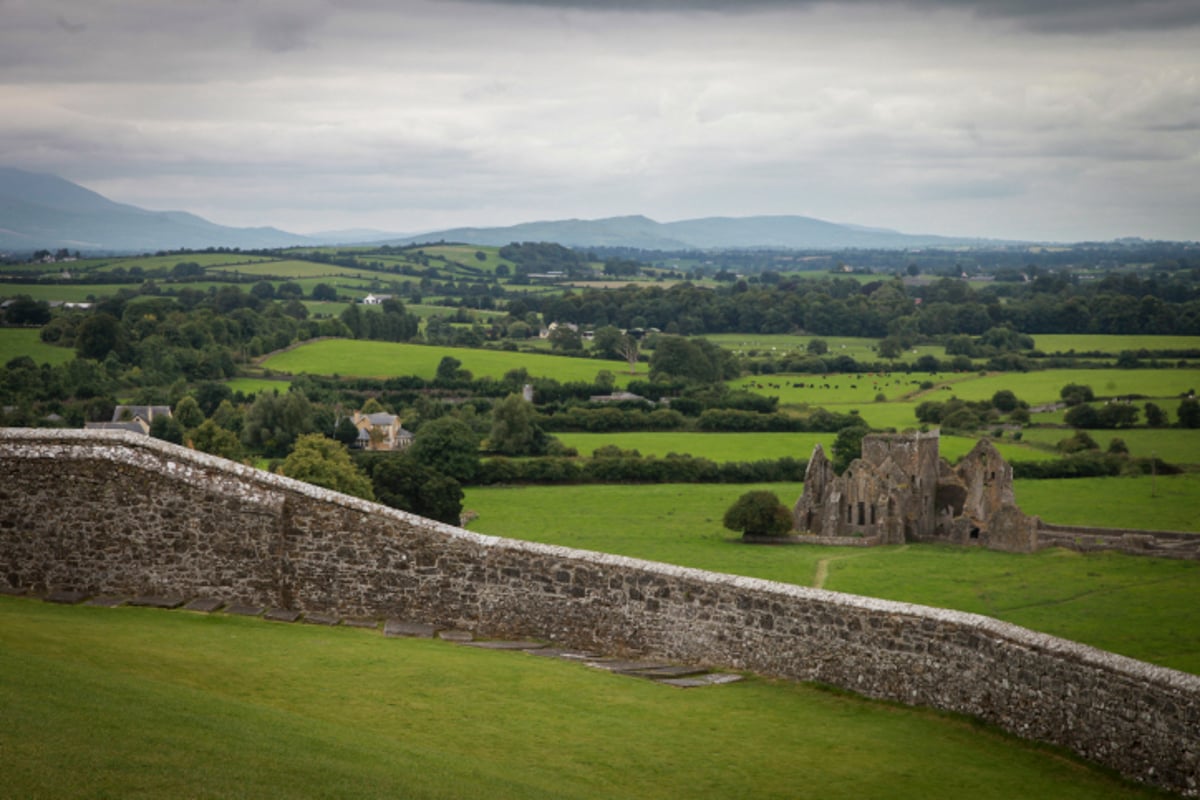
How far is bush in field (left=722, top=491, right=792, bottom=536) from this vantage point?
189 ft

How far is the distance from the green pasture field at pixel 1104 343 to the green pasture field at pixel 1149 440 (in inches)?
1117

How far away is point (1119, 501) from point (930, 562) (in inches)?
700

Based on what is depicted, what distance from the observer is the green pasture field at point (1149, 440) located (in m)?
74.1

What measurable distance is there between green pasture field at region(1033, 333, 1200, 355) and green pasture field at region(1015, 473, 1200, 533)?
4140cm

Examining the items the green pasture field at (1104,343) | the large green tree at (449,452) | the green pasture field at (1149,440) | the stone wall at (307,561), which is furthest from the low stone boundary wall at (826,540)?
the green pasture field at (1104,343)

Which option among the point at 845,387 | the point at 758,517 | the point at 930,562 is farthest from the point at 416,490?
the point at 845,387

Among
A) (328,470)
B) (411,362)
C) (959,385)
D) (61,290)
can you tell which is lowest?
(328,470)

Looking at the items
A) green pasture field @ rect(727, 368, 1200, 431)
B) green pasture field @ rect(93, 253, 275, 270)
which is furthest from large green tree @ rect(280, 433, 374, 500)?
green pasture field @ rect(93, 253, 275, 270)

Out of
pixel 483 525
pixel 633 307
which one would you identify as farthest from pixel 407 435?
pixel 633 307

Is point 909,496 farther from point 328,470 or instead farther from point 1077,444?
point 328,470

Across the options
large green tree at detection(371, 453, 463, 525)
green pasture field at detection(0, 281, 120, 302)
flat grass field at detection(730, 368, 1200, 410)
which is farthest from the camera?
green pasture field at detection(0, 281, 120, 302)

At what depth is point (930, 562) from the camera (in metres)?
53.3

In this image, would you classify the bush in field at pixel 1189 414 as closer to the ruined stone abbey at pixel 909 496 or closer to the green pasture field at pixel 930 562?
the green pasture field at pixel 930 562

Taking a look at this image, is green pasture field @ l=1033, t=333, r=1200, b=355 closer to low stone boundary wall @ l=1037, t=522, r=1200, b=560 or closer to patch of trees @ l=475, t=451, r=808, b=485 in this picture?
patch of trees @ l=475, t=451, r=808, b=485
